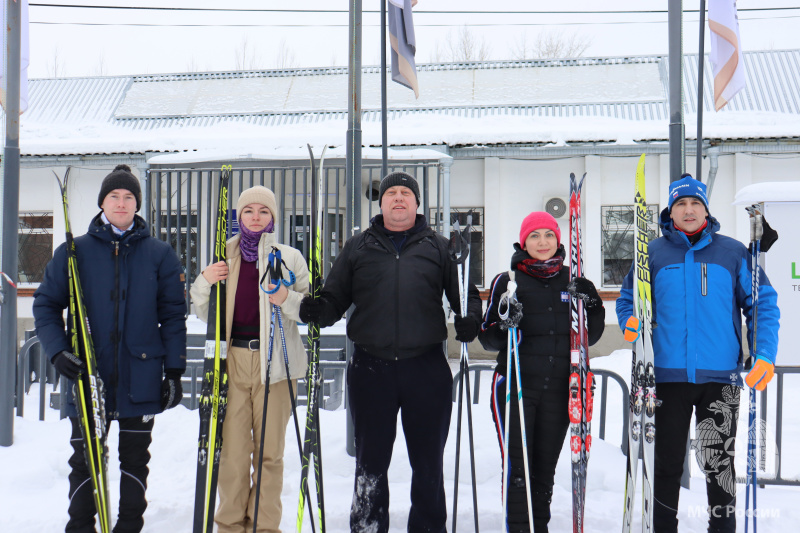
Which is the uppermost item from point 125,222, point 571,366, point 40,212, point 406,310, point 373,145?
point 373,145

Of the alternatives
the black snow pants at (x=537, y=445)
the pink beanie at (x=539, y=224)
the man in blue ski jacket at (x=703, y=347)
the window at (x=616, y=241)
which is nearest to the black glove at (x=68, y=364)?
the black snow pants at (x=537, y=445)

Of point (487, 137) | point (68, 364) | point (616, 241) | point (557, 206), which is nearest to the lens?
point (68, 364)

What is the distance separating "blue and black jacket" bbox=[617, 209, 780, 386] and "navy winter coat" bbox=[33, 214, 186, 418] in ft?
7.30

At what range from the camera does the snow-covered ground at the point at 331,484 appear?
10.2 feet

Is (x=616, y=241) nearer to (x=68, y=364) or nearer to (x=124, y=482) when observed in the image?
(x=124, y=482)

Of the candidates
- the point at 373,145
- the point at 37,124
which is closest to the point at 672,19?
the point at 373,145

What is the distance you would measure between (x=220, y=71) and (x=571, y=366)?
39.6ft

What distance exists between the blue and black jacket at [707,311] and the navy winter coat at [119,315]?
7.30 ft

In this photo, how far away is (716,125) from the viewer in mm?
9086

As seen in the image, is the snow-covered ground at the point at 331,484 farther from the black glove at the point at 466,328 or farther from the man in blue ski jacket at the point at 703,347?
the black glove at the point at 466,328

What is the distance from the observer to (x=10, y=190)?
170 inches

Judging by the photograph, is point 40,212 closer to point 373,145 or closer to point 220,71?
point 220,71

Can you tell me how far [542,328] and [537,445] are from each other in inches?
20.9

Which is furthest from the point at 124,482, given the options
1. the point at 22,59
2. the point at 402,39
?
the point at 22,59
